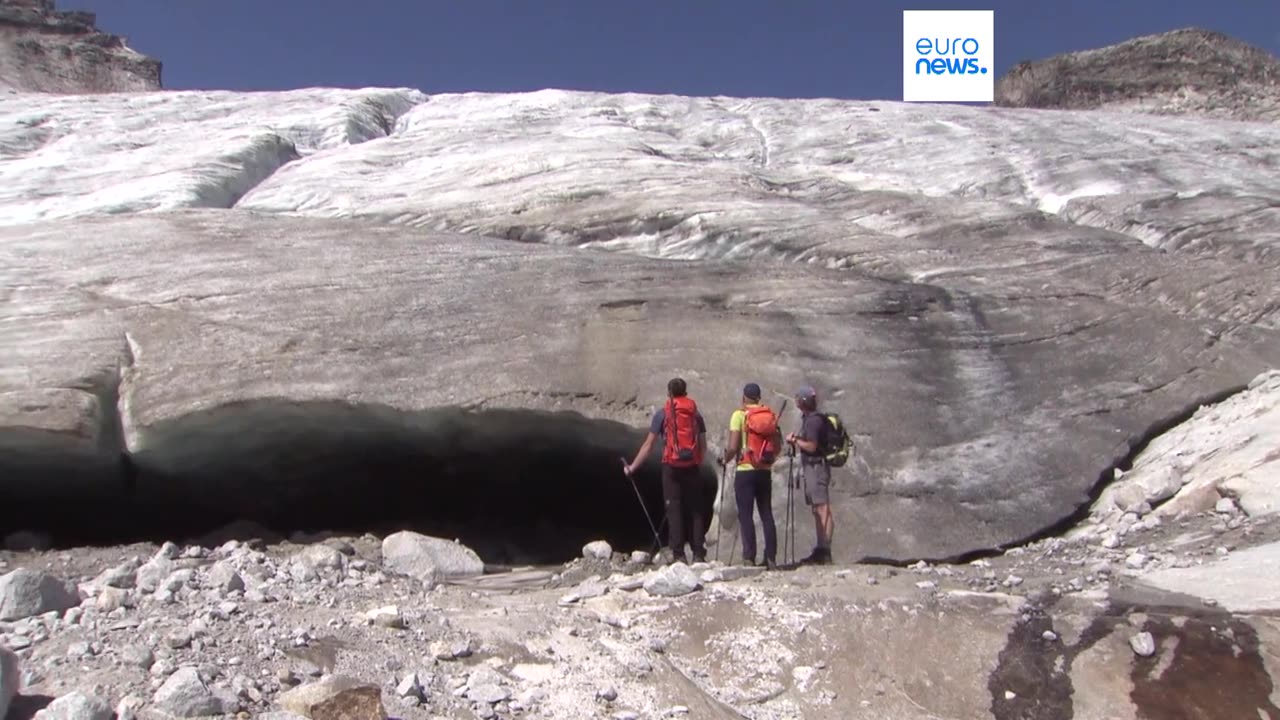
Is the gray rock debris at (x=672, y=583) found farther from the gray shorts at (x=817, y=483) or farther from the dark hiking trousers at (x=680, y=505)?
the gray shorts at (x=817, y=483)

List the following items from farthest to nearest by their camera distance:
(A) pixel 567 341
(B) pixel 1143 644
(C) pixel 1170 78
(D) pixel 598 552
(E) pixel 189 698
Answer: (C) pixel 1170 78, (A) pixel 567 341, (D) pixel 598 552, (B) pixel 1143 644, (E) pixel 189 698

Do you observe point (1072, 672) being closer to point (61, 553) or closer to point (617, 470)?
point (617, 470)

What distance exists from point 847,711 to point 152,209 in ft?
32.4

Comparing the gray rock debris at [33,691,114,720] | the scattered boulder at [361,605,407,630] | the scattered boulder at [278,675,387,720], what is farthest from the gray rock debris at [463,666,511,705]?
the gray rock debris at [33,691,114,720]

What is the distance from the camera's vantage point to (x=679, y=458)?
750 centimetres

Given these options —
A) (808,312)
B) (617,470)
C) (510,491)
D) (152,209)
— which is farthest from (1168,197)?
(152,209)

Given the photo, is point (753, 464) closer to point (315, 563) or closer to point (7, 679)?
point (315, 563)

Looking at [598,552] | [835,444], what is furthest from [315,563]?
[835,444]

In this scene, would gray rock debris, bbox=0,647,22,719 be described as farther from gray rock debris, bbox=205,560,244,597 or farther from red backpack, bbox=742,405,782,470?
red backpack, bbox=742,405,782,470

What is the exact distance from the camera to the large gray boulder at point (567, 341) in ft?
27.5

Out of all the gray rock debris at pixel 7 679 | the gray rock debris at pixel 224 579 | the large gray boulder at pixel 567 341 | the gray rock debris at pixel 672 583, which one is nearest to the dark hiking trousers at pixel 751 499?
the large gray boulder at pixel 567 341

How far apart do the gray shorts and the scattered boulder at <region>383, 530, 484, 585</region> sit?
8.26 ft

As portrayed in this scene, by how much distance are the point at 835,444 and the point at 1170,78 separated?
72.1ft

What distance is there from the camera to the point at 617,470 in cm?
1002
